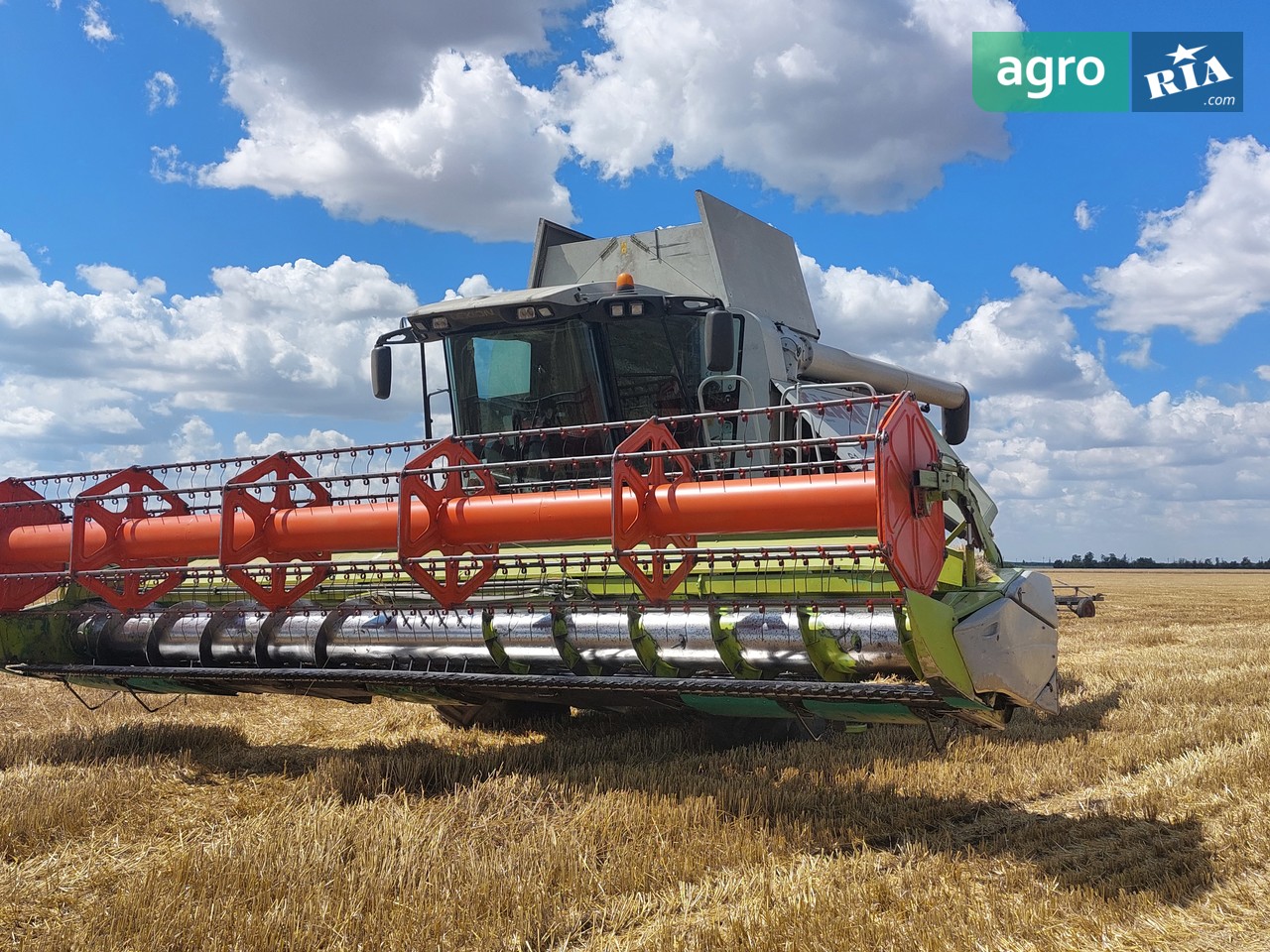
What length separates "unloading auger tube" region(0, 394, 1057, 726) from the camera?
3.44 m

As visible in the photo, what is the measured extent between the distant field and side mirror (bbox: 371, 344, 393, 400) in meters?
1.99

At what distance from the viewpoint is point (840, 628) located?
11.8 ft

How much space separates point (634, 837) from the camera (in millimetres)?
3424

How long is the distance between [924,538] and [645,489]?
98cm

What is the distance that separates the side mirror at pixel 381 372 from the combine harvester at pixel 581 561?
0.02 m

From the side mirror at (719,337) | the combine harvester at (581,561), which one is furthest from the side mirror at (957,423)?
the side mirror at (719,337)

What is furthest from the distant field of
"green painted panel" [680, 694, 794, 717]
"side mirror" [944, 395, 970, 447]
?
"side mirror" [944, 395, 970, 447]

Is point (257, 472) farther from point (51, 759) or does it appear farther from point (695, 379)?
point (695, 379)

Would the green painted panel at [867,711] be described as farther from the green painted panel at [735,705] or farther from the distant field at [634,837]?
the distant field at [634,837]

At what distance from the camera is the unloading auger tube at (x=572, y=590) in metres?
3.44

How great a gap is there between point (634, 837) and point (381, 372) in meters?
3.77

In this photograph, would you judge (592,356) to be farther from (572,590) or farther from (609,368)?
(572,590)

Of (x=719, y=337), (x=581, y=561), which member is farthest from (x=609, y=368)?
(x=581, y=561)

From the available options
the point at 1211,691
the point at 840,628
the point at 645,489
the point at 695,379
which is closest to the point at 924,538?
the point at 840,628
